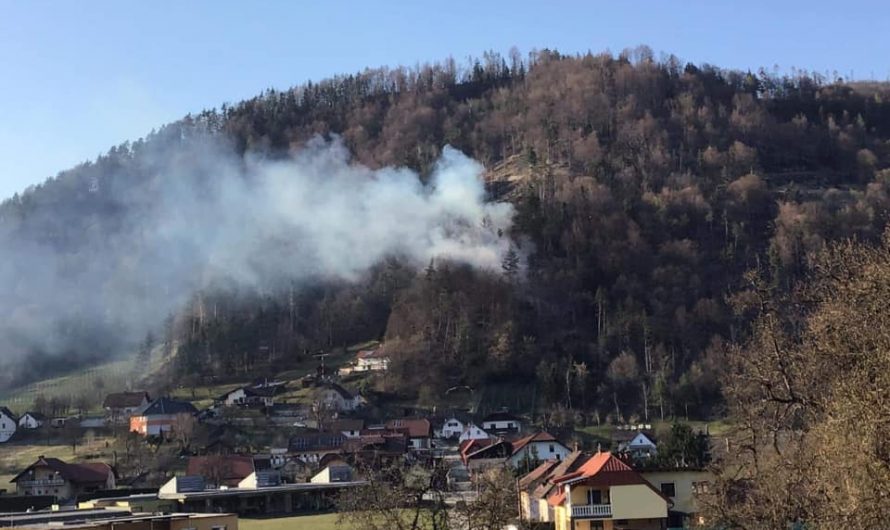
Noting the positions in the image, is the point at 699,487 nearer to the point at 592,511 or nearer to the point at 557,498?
the point at 592,511

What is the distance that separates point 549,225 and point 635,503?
271 ft

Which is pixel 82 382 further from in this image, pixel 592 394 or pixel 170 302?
pixel 592 394

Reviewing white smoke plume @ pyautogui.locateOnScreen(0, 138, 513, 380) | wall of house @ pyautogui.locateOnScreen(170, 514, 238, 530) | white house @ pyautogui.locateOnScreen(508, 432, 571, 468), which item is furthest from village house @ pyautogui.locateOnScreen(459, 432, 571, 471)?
white smoke plume @ pyautogui.locateOnScreen(0, 138, 513, 380)

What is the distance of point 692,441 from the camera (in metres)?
50.9

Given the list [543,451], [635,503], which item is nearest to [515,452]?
[543,451]

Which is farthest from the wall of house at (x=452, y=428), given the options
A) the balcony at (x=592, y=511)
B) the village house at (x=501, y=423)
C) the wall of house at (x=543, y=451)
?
the balcony at (x=592, y=511)

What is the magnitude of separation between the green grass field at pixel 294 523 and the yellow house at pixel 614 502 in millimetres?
11872

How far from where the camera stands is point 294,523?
157ft

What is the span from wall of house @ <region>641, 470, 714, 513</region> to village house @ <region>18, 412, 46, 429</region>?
63.6 m

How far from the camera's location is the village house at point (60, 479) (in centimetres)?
6184

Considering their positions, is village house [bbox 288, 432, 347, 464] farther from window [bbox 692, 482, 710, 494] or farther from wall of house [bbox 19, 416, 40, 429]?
window [bbox 692, 482, 710, 494]

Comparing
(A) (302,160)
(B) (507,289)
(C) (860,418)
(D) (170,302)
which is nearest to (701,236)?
(B) (507,289)

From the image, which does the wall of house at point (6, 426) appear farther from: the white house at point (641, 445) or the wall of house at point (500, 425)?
the white house at point (641, 445)

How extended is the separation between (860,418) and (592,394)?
237 feet
